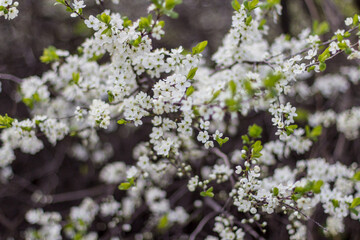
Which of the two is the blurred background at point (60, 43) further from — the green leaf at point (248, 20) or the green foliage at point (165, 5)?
the green foliage at point (165, 5)

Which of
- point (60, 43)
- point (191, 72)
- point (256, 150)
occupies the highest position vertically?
point (60, 43)

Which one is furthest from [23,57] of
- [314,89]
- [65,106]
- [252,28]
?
[314,89]

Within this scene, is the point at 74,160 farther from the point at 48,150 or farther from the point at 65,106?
the point at 65,106

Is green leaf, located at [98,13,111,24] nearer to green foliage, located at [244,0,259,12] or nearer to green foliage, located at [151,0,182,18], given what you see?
green foliage, located at [151,0,182,18]

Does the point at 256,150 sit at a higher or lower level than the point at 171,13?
lower

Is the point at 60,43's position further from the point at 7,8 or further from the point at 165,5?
the point at 165,5

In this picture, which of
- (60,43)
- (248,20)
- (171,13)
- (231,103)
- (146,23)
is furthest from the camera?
(60,43)

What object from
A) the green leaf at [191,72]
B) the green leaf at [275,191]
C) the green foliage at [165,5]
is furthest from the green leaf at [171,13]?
A: the green leaf at [275,191]

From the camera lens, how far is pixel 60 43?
208 inches

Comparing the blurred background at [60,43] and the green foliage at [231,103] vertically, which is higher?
the blurred background at [60,43]

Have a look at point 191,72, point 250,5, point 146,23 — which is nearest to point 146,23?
point 146,23

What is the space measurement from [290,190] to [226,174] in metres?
0.66

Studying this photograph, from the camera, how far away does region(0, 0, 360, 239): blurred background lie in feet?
14.3

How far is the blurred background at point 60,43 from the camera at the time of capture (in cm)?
435
